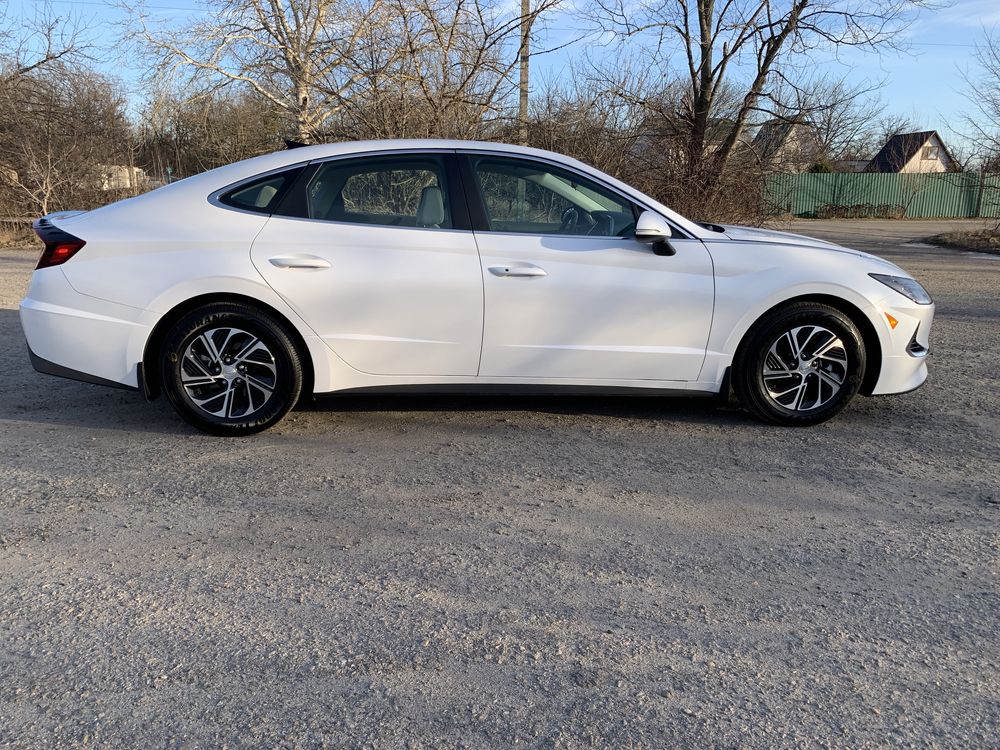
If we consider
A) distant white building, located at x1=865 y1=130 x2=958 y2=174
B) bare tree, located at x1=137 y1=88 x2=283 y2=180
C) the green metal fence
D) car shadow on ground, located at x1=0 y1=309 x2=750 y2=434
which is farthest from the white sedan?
distant white building, located at x1=865 y1=130 x2=958 y2=174

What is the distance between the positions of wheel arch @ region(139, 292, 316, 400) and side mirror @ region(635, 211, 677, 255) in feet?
6.62

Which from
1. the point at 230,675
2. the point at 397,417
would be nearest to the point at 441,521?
the point at 230,675

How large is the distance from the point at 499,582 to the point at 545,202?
8.58 ft

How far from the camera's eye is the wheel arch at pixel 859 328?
4820mm

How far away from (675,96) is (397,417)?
11324 mm

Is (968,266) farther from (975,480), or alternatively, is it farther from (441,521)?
(441,521)

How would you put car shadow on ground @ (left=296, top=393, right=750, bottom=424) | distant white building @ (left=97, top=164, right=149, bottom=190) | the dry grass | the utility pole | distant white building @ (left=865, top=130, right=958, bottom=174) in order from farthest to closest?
1. distant white building @ (left=865, top=130, right=958, bottom=174)
2. distant white building @ (left=97, top=164, right=149, bottom=190)
3. the dry grass
4. the utility pole
5. car shadow on ground @ (left=296, top=393, right=750, bottom=424)

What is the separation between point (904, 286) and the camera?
16.2 ft

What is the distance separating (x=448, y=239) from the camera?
463 cm

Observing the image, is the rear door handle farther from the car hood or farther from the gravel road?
the car hood

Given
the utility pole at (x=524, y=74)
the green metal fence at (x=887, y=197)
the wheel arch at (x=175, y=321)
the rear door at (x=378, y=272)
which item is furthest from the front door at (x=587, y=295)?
the green metal fence at (x=887, y=197)

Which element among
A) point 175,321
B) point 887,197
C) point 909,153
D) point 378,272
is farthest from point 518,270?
point 909,153

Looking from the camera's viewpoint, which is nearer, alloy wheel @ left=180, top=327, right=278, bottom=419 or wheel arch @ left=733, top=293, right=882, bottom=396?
alloy wheel @ left=180, top=327, right=278, bottom=419

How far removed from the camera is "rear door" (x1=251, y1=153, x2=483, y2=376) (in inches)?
179
